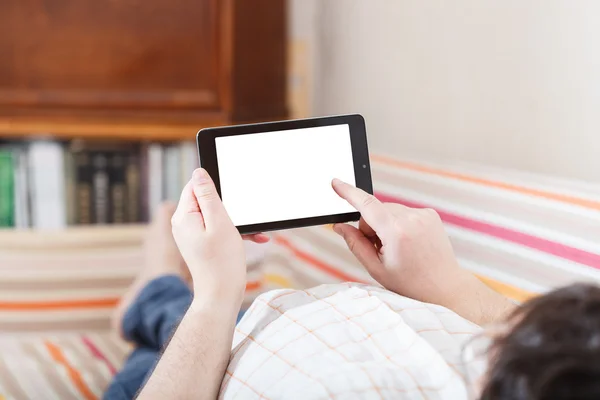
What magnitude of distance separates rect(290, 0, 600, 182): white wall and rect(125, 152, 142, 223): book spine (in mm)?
575

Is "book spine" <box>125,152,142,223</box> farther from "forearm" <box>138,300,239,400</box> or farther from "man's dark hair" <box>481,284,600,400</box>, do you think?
"man's dark hair" <box>481,284,600,400</box>

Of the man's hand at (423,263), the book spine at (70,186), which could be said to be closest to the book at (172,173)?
the book spine at (70,186)

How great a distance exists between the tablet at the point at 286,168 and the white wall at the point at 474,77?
18.4 inches

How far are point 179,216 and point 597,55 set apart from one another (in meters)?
0.76

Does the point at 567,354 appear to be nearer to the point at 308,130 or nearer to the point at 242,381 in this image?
the point at 242,381

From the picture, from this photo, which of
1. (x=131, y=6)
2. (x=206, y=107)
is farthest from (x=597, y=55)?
(x=131, y=6)

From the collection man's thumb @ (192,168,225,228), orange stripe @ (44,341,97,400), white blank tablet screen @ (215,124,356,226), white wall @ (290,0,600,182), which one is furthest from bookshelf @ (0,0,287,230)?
man's thumb @ (192,168,225,228)

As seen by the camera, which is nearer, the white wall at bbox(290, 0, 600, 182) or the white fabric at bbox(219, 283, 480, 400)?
the white fabric at bbox(219, 283, 480, 400)

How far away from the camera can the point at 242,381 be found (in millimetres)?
715

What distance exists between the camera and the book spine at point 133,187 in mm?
1868

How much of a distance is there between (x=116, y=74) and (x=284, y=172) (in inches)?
36.7

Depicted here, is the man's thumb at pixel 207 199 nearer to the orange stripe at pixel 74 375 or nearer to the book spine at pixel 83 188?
the orange stripe at pixel 74 375

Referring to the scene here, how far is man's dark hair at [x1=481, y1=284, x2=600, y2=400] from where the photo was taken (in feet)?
1.50

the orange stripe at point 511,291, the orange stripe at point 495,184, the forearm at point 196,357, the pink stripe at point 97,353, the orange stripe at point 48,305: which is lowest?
the pink stripe at point 97,353
